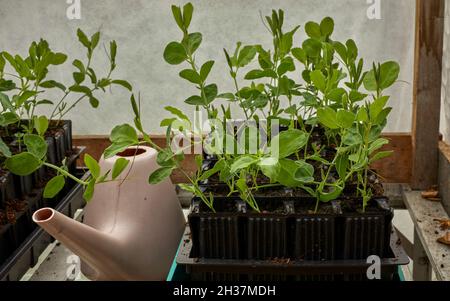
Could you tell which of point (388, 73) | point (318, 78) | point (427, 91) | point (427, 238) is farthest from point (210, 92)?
point (427, 91)

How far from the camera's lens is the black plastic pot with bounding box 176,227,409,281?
907 mm

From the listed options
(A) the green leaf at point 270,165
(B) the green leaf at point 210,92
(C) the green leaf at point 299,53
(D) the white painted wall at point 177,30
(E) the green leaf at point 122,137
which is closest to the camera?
(A) the green leaf at point 270,165

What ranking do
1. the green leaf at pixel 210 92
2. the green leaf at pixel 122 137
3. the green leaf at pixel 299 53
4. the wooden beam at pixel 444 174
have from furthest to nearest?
the wooden beam at pixel 444 174, the green leaf at pixel 299 53, the green leaf at pixel 210 92, the green leaf at pixel 122 137

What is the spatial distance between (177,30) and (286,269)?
33.6 inches

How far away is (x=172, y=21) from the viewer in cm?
159

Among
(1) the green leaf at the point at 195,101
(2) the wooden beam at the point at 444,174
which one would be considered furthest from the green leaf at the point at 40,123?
(2) the wooden beam at the point at 444,174

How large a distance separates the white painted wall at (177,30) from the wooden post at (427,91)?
0.06 m

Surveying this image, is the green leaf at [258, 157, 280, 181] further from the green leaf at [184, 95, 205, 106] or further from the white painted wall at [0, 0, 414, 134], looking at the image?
the white painted wall at [0, 0, 414, 134]

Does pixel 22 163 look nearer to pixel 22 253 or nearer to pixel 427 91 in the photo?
pixel 22 253

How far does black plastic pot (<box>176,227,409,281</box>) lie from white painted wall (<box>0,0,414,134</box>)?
75 cm

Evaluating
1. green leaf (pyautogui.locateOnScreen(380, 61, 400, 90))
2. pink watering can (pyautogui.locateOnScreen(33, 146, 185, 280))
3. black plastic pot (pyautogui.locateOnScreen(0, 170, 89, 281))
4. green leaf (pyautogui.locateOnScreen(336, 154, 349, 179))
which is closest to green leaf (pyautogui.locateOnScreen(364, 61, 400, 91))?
green leaf (pyautogui.locateOnScreen(380, 61, 400, 90))

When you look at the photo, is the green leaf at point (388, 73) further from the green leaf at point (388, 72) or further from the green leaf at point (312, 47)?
the green leaf at point (312, 47)

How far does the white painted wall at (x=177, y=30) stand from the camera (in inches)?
60.7
